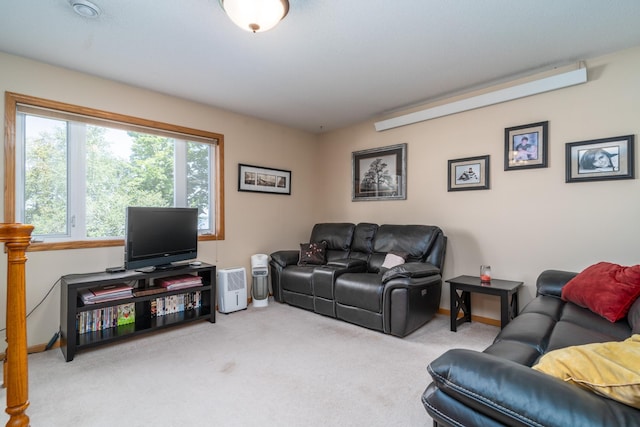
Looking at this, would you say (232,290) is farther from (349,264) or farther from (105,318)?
(349,264)

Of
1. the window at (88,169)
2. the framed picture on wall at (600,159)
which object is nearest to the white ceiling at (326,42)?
the window at (88,169)

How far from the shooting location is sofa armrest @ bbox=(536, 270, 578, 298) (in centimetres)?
246

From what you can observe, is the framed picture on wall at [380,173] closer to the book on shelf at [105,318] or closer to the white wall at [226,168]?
the white wall at [226,168]

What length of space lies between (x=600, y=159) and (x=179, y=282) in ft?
13.6

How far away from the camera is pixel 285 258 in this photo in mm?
4094

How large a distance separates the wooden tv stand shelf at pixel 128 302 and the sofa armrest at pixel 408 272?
190 centimetres

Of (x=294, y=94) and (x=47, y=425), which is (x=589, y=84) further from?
(x=47, y=425)

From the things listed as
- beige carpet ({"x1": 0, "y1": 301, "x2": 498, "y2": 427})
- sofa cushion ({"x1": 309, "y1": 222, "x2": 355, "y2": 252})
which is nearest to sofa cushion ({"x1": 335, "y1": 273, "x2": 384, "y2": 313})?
beige carpet ({"x1": 0, "y1": 301, "x2": 498, "y2": 427})

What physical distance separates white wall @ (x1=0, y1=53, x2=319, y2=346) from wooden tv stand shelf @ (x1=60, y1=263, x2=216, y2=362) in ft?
0.64

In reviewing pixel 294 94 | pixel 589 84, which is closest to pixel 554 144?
pixel 589 84

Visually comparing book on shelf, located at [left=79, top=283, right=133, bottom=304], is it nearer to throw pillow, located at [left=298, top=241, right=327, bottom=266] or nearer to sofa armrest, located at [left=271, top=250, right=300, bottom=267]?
sofa armrest, located at [left=271, top=250, right=300, bottom=267]

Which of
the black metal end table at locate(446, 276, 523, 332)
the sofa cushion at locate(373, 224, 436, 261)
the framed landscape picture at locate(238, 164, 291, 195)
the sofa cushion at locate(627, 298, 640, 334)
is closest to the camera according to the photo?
the sofa cushion at locate(627, 298, 640, 334)

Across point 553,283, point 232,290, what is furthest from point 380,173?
point 232,290

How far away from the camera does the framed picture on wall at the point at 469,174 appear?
336cm
